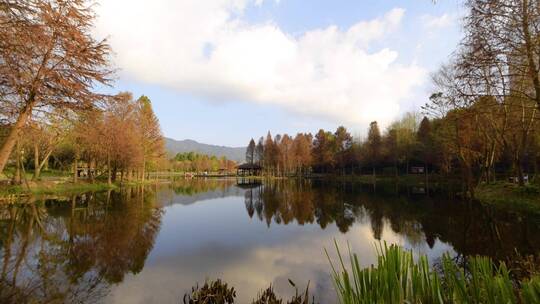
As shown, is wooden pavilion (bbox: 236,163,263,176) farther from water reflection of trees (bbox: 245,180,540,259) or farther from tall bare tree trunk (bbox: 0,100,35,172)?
tall bare tree trunk (bbox: 0,100,35,172)

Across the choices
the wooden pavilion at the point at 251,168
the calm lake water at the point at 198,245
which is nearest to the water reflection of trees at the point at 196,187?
the calm lake water at the point at 198,245

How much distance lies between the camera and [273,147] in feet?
280

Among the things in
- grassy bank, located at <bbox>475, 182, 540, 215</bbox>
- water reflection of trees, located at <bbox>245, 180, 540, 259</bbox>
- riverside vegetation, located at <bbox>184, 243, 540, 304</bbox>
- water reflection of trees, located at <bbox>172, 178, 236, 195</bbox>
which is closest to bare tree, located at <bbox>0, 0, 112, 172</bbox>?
riverside vegetation, located at <bbox>184, 243, 540, 304</bbox>

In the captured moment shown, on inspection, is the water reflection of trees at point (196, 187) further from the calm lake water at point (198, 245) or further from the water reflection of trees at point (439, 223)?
the calm lake water at point (198, 245)

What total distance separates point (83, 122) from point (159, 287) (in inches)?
191

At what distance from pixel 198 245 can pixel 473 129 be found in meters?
27.0

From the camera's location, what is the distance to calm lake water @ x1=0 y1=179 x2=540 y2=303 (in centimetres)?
648

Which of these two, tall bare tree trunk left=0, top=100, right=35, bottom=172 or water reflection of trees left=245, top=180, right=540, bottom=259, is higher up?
tall bare tree trunk left=0, top=100, right=35, bottom=172

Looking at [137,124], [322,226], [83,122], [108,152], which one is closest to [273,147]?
[137,124]

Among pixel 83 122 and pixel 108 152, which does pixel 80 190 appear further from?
pixel 83 122

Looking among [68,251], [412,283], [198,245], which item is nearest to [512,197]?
[198,245]

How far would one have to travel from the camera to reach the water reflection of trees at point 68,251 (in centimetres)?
598

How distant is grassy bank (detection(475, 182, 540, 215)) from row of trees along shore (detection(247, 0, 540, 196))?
125 centimetres

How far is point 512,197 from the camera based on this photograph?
1953cm
